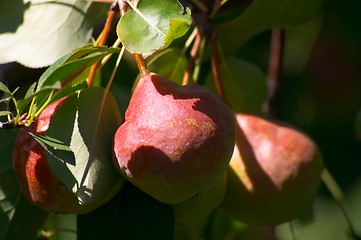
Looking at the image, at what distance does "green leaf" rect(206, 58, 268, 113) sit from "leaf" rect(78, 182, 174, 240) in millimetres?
293

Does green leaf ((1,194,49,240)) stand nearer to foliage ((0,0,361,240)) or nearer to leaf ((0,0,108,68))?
foliage ((0,0,361,240))

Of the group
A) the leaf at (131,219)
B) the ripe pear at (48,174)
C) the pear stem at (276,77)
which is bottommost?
the pear stem at (276,77)

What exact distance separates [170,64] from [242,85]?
0.19 metres

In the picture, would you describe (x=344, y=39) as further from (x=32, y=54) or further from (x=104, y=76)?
(x=32, y=54)

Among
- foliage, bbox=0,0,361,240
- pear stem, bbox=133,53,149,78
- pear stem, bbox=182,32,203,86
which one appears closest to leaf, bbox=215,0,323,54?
foliage, bbox=0,0,361,240

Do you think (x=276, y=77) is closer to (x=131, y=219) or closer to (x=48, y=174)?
(x=131, y=219)

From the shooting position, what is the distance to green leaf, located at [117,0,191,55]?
102 cm

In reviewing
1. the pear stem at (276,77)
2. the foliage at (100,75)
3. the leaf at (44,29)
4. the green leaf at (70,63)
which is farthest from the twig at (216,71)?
the pear stem at (276,77)

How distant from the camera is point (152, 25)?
1053mm

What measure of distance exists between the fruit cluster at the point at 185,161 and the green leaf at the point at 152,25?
0.21 feet

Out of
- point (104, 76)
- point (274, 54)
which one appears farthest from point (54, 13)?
point (274, 54)

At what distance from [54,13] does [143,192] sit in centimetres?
33

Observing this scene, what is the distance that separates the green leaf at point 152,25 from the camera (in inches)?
40.1

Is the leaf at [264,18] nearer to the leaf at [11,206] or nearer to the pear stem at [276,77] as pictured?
the pear stem at [276,77]
